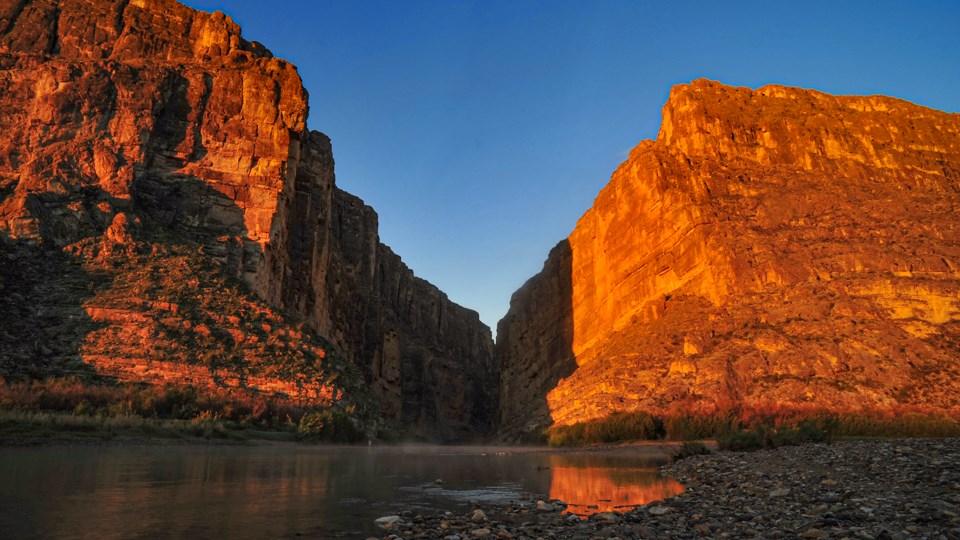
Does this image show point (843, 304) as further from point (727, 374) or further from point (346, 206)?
point (346, 206)

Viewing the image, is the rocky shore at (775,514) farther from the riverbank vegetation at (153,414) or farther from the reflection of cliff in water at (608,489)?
the riverbank vegetation at (153,414)

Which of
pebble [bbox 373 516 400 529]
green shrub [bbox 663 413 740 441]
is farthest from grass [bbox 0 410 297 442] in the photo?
green shrub [bbox 663 413 740 441]

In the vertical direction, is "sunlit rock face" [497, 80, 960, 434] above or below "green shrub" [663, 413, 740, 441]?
above

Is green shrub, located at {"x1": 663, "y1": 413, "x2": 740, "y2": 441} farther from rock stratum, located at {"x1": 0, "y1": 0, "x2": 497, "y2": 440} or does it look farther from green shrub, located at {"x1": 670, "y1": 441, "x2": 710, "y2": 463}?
rock stratum, located at {"x1": 0, "y1": 0, "x2": 497, "y2": 440}

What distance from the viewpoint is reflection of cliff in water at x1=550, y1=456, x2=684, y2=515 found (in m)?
8.84

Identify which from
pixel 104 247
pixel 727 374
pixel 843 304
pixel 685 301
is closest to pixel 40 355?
pixel 104 247

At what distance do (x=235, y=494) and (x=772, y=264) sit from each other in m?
41.6

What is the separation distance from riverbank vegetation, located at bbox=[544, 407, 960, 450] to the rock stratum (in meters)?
17.5

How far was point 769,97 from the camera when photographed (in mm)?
57000

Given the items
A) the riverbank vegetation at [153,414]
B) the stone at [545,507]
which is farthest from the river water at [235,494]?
the riverbank vegetation at [153,414]

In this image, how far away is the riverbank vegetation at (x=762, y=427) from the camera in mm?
20922

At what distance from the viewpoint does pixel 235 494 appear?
8312mm

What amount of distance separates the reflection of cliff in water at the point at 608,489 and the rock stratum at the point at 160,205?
2084 centimetres

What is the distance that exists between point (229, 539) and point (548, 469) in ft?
42.5
